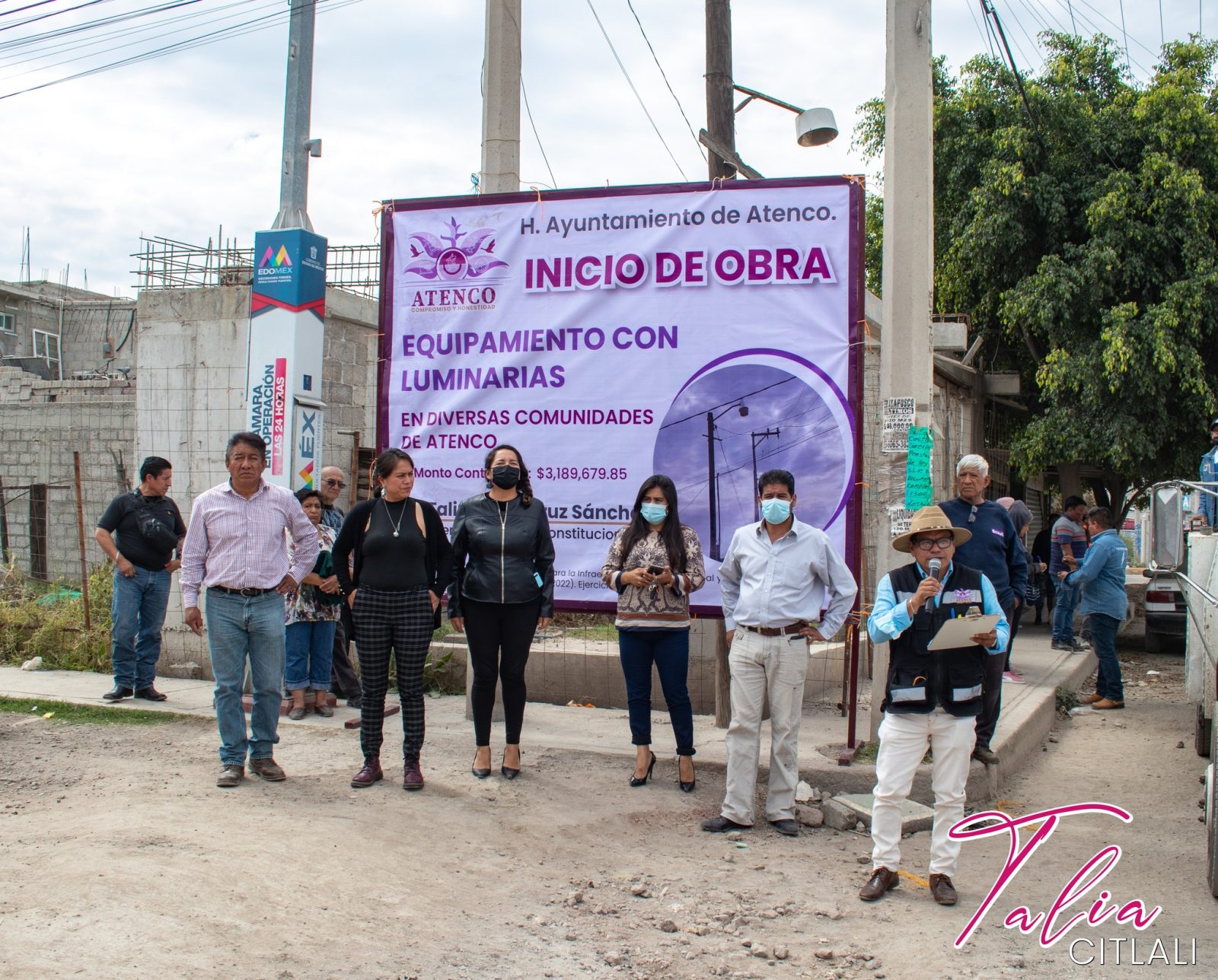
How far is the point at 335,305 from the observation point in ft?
32.1

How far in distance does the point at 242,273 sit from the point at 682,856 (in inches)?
315

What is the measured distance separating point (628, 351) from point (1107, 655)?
5.57 metres

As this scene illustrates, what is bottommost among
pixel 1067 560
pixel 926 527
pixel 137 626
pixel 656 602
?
pixel 137 626

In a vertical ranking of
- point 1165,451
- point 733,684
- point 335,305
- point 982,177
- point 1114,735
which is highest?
point 982,177

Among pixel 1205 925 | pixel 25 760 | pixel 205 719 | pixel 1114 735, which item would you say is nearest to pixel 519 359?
pixel 205 719

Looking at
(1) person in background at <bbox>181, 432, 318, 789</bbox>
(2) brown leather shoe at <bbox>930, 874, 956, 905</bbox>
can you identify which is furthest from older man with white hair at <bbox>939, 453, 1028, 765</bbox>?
(1) person in background at <bbox>181, 432, 318, 789</bbox>

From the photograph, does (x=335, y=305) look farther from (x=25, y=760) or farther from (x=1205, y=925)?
(x=1205, y=925)

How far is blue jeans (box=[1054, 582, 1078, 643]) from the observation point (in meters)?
12.5

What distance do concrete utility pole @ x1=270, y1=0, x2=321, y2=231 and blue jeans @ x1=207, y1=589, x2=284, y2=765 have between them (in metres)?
3.02

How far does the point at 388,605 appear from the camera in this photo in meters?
5.99

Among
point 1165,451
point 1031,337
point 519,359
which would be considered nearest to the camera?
point 519,359

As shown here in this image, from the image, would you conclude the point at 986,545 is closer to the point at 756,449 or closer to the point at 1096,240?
the point at 756,449

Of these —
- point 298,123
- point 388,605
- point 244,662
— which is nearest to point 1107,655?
point 388,605

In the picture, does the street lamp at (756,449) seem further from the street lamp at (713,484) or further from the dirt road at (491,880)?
the dirt road at (491,880)
